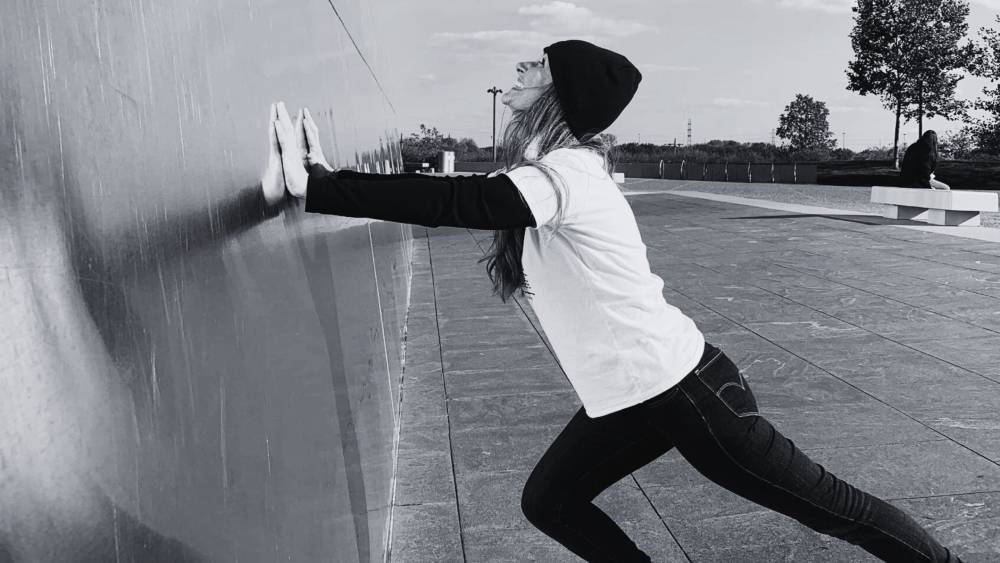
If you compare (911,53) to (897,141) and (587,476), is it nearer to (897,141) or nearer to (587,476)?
(897,141)

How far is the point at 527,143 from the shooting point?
2480 millimetres

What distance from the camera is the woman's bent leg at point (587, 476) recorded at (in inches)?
102

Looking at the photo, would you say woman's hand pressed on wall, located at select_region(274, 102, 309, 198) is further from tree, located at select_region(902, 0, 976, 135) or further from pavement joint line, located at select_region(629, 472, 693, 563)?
tree, located at select_region(902, 0, 976, 135)

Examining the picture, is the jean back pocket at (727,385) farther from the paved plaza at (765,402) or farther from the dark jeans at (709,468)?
the paved plaza at (765,402)

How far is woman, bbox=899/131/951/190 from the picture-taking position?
17.8 meters

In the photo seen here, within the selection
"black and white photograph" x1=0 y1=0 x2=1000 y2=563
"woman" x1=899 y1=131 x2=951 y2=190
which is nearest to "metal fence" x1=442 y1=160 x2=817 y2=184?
"woman" x1=899 y1=131 x2=951 y2=190

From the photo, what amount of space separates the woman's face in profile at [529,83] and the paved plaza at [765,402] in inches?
74.0

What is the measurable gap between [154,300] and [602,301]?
1468 millimetres

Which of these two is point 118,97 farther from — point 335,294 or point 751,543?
point 751,543

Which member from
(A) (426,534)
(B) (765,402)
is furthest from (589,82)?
(B) (765,402)

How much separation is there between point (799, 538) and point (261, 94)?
288 cm

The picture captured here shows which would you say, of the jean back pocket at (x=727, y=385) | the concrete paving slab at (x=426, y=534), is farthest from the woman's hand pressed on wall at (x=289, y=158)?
the concrete paving slab at (x=426, y=534)

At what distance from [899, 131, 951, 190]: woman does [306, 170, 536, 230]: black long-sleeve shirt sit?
17.7 metres

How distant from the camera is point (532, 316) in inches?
339
